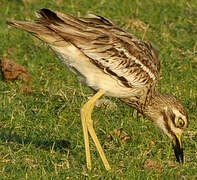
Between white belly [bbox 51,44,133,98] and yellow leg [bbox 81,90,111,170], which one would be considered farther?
yellow leg [bbox 81,90,111,170]

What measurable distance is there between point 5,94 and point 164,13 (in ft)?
10.7

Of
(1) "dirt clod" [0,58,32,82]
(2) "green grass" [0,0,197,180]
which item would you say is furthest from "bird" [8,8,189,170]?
(1) "dirt clod" [0,58,32,82]

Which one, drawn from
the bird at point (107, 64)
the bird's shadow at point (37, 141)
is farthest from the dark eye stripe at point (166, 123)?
the bird's shadow at point (37, 141)

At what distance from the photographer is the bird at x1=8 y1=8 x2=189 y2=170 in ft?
21.0

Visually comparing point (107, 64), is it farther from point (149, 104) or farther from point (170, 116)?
point (170, 116)

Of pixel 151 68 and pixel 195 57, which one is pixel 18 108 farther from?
pixel 195 57

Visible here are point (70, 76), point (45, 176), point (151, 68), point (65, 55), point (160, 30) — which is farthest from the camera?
point (160, 30)

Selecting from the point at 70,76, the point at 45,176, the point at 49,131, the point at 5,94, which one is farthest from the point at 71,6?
the point at 45,176

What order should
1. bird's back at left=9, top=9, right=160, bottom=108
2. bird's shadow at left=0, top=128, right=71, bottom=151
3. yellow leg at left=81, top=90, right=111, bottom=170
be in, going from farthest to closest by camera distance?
1. bird's shadow at left=0, top=128, right=71, bottom=151
2. yellow leg at left=81, top=90, right=111, bottom=170
3. bird's back at left=9, top=9, right=160, bottom=108

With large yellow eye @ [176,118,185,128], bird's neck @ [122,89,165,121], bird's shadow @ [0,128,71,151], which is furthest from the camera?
bird's neck @ [122,89,165,121]

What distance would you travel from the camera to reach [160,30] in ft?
32.6

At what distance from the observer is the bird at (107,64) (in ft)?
21.0

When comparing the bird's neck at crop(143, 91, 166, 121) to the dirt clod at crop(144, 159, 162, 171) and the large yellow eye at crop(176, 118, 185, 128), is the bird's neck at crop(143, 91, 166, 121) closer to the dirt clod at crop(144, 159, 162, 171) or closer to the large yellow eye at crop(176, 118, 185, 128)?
the large yellow eye at crop(176, 118, 185, 128)

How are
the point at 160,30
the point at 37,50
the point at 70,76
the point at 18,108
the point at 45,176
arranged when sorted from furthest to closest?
the point at 160,30 → the point at 37,50 → the point at 70,76 → the point at 18,108 → the point at 45,176
